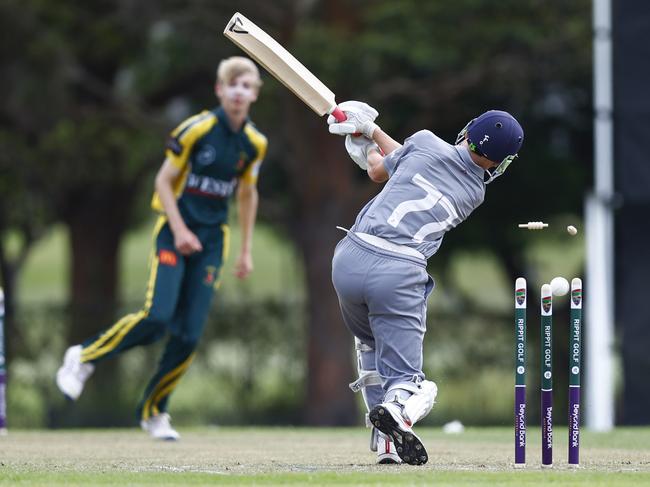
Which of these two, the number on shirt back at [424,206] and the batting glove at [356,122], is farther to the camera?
→ the batting glove at [356,122]

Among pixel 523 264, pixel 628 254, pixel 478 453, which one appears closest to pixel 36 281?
pixel 523 264

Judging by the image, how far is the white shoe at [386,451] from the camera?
7047 millimetres

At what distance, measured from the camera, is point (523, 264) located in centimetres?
2288

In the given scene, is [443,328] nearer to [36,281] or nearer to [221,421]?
[221,421]

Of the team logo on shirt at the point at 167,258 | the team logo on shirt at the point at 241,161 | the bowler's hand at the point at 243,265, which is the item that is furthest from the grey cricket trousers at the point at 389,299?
the bowler's hand at the point at 243,265

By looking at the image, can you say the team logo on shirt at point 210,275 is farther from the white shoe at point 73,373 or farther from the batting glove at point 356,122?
the batting glove at point 356,122

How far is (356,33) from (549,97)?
3.47 meters

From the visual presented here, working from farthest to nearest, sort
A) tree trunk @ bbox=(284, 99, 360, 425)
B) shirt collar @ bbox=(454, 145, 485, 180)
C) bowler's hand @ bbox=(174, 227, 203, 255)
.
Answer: tree trunk @ bbox=(284, 99, 360, 425) → bowler's hand @ bbox=(174, 227, 203, 255) → shirt collar @ bbox=(454, 145, 485, 180)

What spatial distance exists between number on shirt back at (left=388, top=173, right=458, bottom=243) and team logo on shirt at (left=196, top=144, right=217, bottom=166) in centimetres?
292

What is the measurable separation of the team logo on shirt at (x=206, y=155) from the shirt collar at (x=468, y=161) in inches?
113

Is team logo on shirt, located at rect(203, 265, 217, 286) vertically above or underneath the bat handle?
underneath

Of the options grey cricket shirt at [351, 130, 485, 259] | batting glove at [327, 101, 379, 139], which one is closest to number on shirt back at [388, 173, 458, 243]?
grey cricket shirt at [351, 130, 485, 259]

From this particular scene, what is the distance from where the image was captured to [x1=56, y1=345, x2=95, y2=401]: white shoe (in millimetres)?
9297

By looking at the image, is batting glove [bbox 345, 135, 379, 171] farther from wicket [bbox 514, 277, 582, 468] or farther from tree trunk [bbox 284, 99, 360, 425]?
tree trunk [bbox 284, 99, 360, 425]
